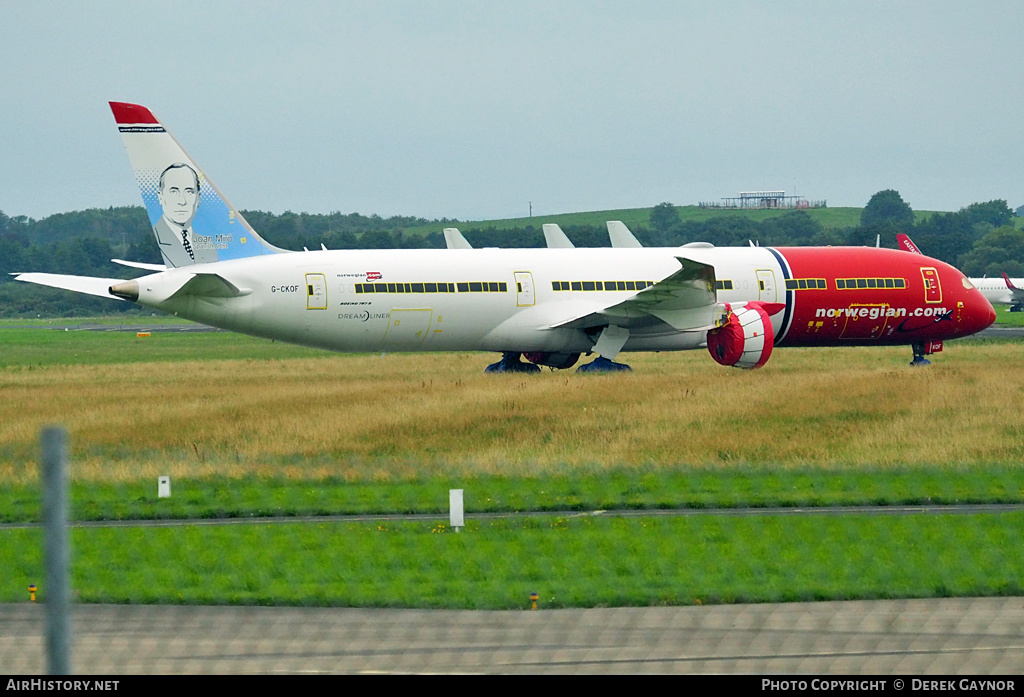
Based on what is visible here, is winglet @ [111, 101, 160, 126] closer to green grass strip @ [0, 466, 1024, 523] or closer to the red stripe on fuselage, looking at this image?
green grass strip @ [0, 466, 1024, 523]

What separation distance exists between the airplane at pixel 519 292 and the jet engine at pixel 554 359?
68mm

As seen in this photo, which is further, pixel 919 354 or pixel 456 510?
pixel 919 354

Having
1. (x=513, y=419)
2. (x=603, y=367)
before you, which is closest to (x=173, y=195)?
(x=603, y=367)

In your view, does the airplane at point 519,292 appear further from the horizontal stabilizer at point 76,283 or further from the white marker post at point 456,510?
the white marker post at point 456,510

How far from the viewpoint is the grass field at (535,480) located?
13.1 m

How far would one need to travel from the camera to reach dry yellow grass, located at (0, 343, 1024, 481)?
864 inches

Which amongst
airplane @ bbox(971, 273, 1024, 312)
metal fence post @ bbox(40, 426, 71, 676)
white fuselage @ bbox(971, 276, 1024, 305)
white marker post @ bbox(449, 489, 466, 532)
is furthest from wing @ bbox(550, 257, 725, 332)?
white fuselage @ bbox(971, 276, 1024, 305)

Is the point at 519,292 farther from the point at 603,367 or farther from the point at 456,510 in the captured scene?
the point at 456,510

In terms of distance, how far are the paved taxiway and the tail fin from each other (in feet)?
81.7

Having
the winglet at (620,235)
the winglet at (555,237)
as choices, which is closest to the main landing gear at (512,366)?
the winglet at (555,237)

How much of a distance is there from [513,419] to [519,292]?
10.8 metres

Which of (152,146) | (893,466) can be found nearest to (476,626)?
(893,466)

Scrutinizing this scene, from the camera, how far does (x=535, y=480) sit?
1981cm

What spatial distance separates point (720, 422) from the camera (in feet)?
87.7
